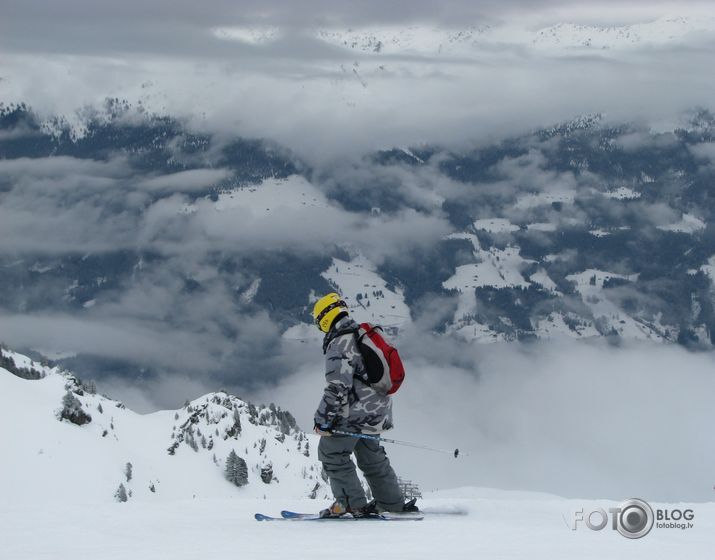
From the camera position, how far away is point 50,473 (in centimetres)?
3853

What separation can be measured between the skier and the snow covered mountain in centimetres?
1333

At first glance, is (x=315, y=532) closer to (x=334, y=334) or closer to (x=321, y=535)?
(x=321, y=535)

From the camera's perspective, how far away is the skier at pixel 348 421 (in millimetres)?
12820

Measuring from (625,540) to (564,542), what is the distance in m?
0.80

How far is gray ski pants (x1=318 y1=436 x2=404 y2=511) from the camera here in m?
13.3

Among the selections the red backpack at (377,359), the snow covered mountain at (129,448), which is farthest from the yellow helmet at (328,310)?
the snow covered mountain at (129,448)

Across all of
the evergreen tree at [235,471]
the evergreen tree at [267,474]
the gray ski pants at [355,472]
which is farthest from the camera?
the evergreen tree at [267,474]

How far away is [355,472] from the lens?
13.6 m

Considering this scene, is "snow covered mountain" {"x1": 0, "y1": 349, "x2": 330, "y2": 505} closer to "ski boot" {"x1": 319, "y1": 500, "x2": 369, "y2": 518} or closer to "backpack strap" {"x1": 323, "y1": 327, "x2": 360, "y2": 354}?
"ski boot" {"x1": 319, "y1": 500, "x2": 369, "y2": 518}
